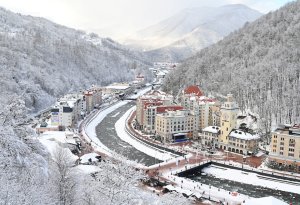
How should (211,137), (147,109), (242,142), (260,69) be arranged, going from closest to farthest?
1. (242,142)
2. (211,137)
3. (147,109)
4. (260,69)

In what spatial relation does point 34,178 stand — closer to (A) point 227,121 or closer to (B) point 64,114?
(A) point 227,121

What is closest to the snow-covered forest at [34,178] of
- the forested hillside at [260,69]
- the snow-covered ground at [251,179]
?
the snow-covered ground at [251,179]

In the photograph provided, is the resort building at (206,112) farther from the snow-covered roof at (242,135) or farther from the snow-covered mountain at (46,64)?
the snow-covered mountain at (46,64)

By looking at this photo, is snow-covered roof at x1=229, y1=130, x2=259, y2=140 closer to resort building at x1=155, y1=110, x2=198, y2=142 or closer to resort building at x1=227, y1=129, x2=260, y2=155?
resort building at x1=227, y1=129, x2=260, y2=155

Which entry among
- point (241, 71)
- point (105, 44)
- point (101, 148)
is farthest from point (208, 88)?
point (105, 44)

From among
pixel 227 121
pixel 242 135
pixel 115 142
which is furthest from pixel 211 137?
pixel 115 142

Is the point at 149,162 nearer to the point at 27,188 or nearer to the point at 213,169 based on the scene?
the point at 213,169
